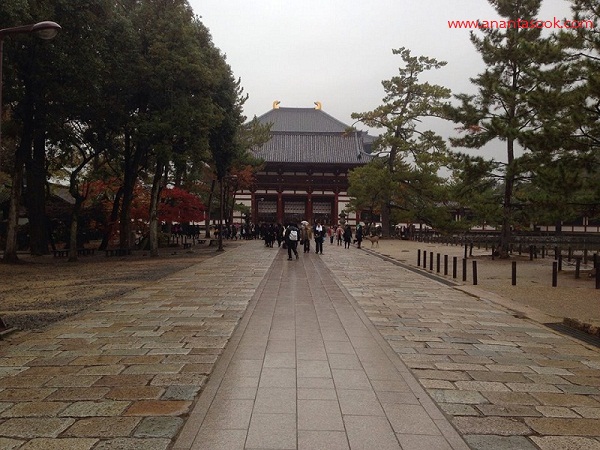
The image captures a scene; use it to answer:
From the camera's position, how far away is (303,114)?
56.3 meters

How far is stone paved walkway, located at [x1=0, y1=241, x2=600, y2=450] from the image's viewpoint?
3.67m

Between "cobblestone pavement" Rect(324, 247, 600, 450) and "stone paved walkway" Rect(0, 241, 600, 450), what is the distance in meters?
0.02

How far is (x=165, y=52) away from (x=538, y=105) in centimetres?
1260

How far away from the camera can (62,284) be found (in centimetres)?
1248

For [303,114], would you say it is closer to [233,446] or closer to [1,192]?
[1,192]

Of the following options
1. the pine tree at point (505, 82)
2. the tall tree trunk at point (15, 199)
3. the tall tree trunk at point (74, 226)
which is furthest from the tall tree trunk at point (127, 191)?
the pine tree at point (505, 82)

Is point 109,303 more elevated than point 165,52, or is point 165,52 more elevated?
point 165,52

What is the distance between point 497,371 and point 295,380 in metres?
2.15

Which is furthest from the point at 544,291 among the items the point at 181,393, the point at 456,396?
the point at 181,393

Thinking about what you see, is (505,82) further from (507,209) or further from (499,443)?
(499,443)

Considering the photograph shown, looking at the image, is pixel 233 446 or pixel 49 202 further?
pixel 49 202

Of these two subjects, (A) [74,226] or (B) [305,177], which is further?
(B) [305,177]

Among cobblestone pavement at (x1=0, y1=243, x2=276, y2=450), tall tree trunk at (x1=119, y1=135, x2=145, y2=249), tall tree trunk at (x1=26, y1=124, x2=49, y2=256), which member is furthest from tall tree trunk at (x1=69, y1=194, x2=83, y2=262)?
cobblestone pavement at (x1=0, y1=243, x2=276, y2=450)

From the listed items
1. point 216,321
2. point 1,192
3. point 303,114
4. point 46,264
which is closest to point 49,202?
point 1,192
